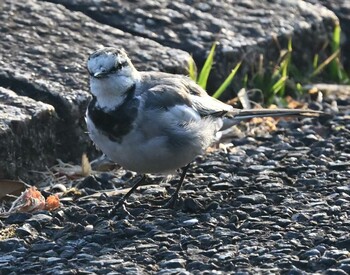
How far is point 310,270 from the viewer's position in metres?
4.03

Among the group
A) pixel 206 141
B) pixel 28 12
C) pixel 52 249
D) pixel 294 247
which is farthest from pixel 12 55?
pixel 294 247

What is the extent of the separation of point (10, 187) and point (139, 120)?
0.74 meters

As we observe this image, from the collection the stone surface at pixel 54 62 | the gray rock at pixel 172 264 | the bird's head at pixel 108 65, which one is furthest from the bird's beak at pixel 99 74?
the gray rock at pixel 172 264

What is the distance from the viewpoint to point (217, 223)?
4.61m

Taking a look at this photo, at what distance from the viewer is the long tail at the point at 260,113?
5516mm

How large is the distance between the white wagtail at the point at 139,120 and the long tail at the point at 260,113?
0.43 metres

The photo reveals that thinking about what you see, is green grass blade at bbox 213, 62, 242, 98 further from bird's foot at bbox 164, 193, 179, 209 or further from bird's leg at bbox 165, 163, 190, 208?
bird's foot at bbox 164, 193, 179, 209

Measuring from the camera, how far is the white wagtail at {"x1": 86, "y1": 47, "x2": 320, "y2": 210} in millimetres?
4773

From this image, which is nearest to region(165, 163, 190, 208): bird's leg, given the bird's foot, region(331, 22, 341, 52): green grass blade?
the bird's foot

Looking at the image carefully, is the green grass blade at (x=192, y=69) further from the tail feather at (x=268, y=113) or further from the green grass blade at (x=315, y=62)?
the green grass blade at (x=315, y=62)

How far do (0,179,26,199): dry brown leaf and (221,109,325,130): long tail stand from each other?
1.02m

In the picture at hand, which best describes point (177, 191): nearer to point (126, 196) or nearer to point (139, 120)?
point (126, 196)

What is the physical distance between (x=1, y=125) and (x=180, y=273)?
1567 mm

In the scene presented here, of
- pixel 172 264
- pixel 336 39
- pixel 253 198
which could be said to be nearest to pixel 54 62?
→ pixel 253 198
